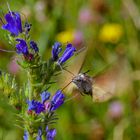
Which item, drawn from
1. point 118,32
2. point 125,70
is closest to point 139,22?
point 118,32

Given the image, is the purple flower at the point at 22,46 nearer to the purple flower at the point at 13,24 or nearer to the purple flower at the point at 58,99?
the purple flower at the point at 13,24

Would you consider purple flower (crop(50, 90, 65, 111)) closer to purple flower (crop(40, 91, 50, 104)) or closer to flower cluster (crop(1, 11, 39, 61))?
purple flower (crop(40, 91, 50, 104))

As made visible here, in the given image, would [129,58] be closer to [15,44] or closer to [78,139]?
[78,139]

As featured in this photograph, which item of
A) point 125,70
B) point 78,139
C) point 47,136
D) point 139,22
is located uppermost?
point 139,22

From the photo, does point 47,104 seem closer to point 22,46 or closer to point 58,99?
point 58,99

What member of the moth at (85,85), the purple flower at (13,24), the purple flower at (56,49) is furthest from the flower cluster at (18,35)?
the moth at (85,85)

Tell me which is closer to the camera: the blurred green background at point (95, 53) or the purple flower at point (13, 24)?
the purple flower at point (13, 24)

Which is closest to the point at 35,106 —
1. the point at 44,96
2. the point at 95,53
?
the point at 44,96
